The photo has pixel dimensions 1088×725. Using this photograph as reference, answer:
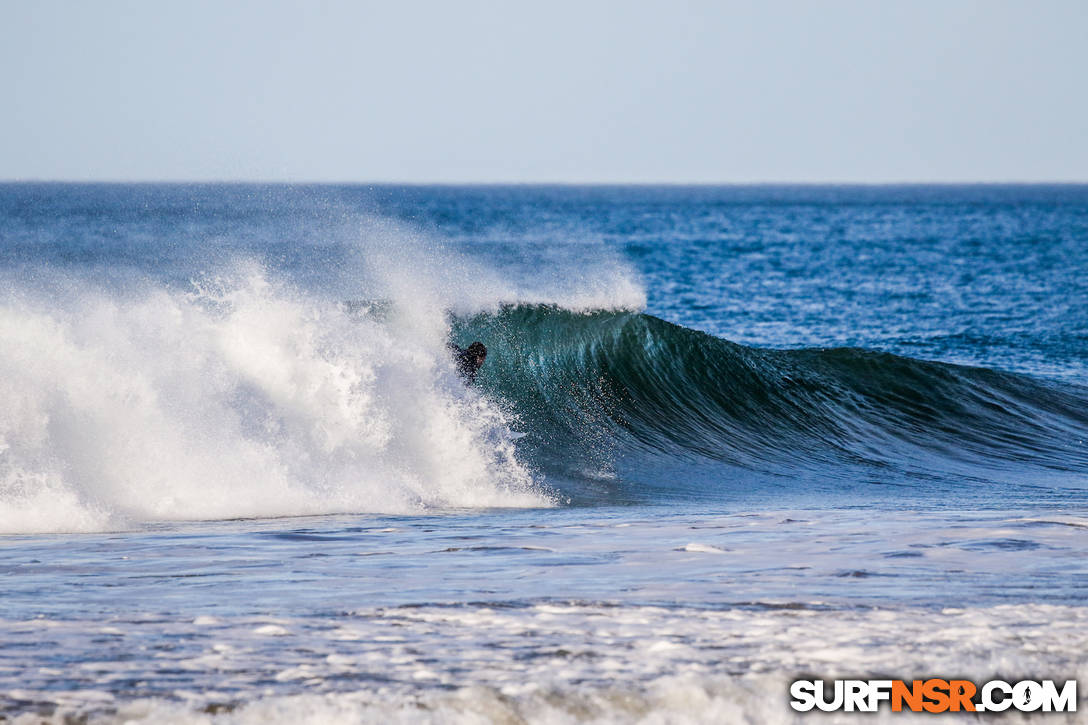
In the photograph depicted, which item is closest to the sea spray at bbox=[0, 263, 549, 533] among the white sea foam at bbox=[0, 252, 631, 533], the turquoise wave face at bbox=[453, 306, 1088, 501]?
the white sea foam at bbox=[0, 252, 631, 533]

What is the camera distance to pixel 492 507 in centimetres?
854

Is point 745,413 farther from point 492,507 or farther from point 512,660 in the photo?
point 512,660

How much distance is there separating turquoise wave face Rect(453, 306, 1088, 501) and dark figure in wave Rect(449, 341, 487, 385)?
73cm

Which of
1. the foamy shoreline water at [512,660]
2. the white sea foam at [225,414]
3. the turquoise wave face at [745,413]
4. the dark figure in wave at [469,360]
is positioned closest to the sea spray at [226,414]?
A: the white sea foam at [225,414]

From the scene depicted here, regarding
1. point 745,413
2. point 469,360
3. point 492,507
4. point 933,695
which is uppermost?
point 469,360

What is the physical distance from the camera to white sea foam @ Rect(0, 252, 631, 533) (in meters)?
8.17

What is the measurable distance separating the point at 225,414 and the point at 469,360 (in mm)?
2377

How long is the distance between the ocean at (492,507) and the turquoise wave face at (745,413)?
55 millimetres

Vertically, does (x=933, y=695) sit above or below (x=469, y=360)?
below

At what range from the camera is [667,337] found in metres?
14.4

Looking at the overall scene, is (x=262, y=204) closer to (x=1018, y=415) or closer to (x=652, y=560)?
(x=1018, y=415)

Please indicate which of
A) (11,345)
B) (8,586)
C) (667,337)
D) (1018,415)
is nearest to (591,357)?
(667,337)

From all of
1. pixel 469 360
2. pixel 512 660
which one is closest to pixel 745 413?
pixel 469 360

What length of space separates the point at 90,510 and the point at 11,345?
2.31m
